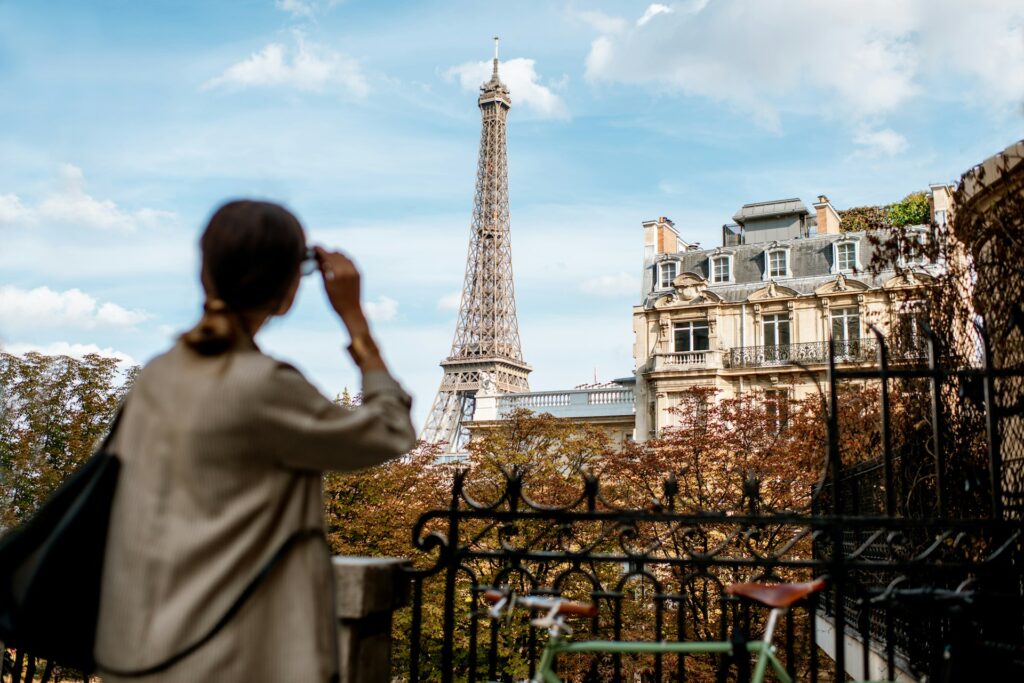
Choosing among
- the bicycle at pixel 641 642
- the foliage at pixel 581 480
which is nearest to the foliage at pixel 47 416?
the foliage at pixel 581 480

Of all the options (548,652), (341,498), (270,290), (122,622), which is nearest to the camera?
(122,622)

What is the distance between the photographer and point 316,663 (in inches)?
77.2

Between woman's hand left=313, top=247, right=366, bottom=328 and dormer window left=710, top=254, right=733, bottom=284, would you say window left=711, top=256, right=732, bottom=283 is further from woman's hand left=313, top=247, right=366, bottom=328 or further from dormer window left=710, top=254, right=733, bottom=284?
woman's hand left=313, top=247, right=366, bottom=328

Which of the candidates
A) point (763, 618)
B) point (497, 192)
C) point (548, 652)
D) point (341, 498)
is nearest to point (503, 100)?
point (497, 192)

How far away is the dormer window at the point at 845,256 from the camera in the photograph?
3669 cm

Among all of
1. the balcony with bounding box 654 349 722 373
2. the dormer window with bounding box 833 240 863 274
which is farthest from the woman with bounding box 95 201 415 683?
the dormer window with bounding box 833 240 863 274

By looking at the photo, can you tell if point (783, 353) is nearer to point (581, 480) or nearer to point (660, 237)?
point (660, 237)

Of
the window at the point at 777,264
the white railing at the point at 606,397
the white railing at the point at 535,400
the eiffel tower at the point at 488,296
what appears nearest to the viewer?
the window at the point at 777,264

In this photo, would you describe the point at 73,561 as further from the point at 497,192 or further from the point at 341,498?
the point at 497,192

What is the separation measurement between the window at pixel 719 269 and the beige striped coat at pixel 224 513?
1522 inches

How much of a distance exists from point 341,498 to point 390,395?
22762 mm

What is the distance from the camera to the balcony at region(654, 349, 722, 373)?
35.3 metres

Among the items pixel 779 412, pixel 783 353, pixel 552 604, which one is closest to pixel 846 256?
pixel 783 353

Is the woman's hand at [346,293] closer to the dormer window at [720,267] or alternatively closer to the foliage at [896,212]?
the dormer window at [720,267]
